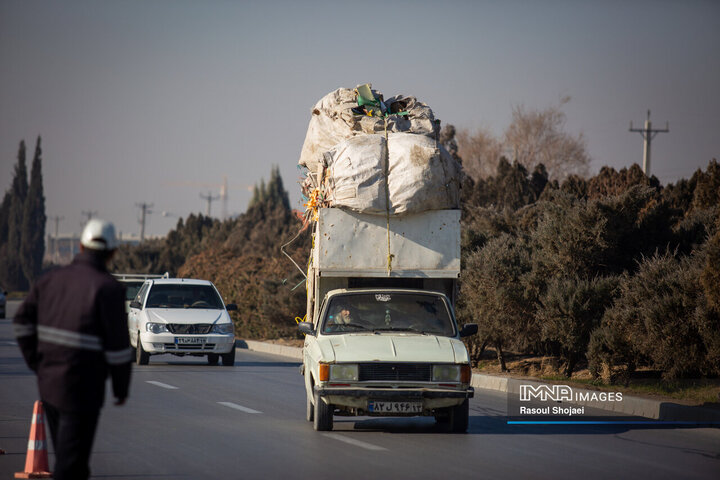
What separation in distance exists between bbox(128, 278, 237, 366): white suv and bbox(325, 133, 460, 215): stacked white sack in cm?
894

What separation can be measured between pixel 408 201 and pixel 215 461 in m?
4.88

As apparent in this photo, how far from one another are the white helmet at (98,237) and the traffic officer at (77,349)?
1cm

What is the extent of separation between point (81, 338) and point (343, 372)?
18.2 ft

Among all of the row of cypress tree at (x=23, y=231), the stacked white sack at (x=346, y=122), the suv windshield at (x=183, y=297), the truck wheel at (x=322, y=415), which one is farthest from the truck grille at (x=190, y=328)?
the row of cypress tree at (x=23, y=231)

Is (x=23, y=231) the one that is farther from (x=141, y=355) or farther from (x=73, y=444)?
(x=73, y=444)

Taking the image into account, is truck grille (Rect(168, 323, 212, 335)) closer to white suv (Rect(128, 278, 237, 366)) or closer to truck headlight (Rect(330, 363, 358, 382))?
white suv (Rect(128, 278, 237, 366))

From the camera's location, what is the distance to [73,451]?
6043 mm

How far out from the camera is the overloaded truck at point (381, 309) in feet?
37.3

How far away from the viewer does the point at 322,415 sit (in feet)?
38.5

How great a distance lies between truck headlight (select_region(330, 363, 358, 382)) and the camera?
11352mm

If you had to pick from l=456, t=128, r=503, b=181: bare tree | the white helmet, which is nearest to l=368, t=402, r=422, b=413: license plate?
the white helmet

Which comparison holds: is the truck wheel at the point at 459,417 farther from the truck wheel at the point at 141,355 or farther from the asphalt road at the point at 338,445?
the truck wheel at the point at 141,355

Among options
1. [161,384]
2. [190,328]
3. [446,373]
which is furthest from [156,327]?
[446,373]

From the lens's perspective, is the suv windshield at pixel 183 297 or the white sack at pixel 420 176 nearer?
the white sack at pixel 420 176
